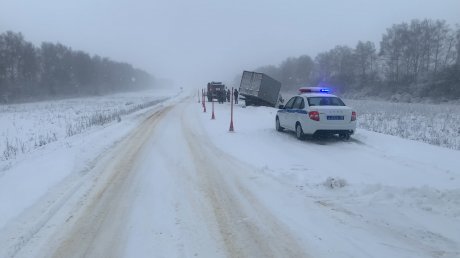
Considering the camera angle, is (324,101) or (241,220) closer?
(241,220)

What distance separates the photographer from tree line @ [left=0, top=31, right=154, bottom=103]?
80.0m

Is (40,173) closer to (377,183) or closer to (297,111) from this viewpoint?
(377,183)

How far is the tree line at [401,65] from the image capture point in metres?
61.0

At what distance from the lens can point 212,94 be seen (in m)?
45.4

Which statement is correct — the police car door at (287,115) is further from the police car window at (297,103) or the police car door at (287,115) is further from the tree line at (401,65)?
the tree line at (401,65)

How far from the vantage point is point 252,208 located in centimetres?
714

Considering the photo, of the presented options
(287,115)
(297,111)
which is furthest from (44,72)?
(297,111)

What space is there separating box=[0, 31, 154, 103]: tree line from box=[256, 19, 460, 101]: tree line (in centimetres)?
5210

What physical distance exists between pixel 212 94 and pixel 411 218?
1556 inches

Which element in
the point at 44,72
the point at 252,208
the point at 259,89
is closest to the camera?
the point at 252,208

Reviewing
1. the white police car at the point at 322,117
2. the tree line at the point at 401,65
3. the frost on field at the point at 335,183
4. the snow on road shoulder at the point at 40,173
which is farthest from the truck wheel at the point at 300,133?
the tree line at the point at 401,65

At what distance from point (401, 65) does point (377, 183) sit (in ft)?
279

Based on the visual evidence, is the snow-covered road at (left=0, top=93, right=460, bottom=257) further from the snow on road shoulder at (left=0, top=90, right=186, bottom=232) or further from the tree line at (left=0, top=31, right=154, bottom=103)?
the tree line at (left=0, top=31, right=154, bottom=103)

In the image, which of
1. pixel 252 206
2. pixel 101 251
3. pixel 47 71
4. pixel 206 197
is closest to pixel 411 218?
pixel 252 206
